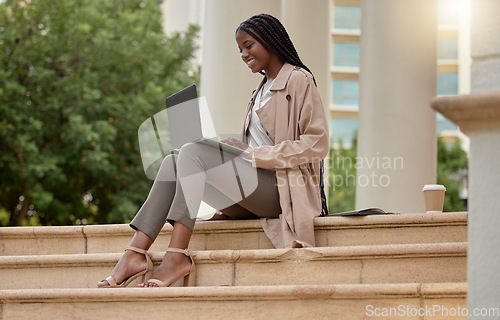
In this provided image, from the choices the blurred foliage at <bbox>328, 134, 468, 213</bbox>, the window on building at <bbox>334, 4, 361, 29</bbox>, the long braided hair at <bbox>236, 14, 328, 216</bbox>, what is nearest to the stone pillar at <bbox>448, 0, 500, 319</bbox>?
the long braided hair at <bbox>236, 14, 328, 216</bbox>

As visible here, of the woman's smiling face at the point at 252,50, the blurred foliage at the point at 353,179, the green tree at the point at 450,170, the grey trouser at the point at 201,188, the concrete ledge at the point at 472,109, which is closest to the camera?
the concrete ledge at the point at 472,109

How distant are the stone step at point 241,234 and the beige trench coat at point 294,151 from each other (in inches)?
6.3

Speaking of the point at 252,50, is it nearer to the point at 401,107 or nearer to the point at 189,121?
the point at 189,121

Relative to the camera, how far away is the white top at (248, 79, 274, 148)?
5613mm

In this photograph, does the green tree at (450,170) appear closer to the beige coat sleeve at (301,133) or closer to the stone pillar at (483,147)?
the beige coat sleeve at (301,133)

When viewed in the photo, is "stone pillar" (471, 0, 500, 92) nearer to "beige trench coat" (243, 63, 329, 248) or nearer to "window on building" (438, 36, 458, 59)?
"beige trench coat" (243, 63, 329, 248)

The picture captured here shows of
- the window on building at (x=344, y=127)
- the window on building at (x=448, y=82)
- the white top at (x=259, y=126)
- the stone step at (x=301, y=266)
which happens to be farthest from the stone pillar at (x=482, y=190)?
the window on building at (x=448, y=82)

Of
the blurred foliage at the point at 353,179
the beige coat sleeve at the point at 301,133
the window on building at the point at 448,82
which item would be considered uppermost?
the window on building at the point at 448,82

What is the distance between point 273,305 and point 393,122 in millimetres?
4994

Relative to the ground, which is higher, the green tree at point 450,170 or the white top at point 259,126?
the white top at point 259,126

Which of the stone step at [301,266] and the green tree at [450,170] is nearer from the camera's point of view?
the stone step at [301,266]

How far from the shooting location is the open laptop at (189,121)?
5.09 metres

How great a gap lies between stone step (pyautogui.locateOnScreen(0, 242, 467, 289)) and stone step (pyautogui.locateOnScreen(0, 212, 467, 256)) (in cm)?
51

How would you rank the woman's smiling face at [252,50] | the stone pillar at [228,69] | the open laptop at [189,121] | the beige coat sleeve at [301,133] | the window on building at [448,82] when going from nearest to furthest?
the open laptop at [189,121] → the beige coat sleeve at [301,133] → the woman's smiling face at [252,50] → the stone pillar at [228,69] → the window on building at [448,82]
